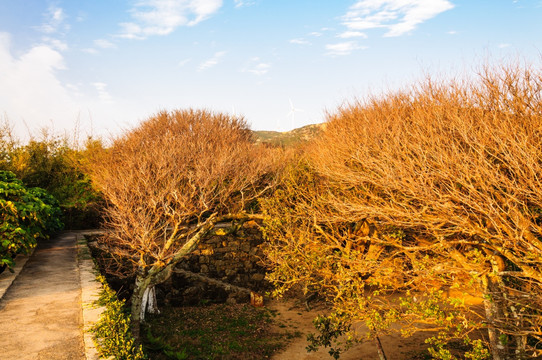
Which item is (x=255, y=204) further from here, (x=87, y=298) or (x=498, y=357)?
(x=498, y=357)

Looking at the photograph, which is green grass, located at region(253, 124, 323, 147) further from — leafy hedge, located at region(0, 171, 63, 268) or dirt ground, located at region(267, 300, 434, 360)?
leafy hedge, located at region(0, 171, 63, 268)

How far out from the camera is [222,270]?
25.9 m

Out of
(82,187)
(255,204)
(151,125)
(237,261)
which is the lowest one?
(237,261)

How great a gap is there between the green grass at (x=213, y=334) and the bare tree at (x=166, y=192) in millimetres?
1426

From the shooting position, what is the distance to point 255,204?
22.5 meters

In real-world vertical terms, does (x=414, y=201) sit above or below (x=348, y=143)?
below

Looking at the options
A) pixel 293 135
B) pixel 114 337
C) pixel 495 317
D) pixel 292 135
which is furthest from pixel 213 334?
pixel 292 135

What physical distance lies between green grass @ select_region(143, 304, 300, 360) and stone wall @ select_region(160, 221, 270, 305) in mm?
1225

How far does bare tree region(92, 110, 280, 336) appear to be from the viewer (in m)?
15.6

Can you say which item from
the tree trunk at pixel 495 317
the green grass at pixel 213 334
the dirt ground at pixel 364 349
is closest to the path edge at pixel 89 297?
the green grass at pixel 213 334

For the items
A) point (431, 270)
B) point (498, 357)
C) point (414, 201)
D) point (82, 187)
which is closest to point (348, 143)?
point (414, 201)

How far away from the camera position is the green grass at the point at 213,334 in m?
15.0

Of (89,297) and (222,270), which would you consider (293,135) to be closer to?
(222,270)

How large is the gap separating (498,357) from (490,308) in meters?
1.34
